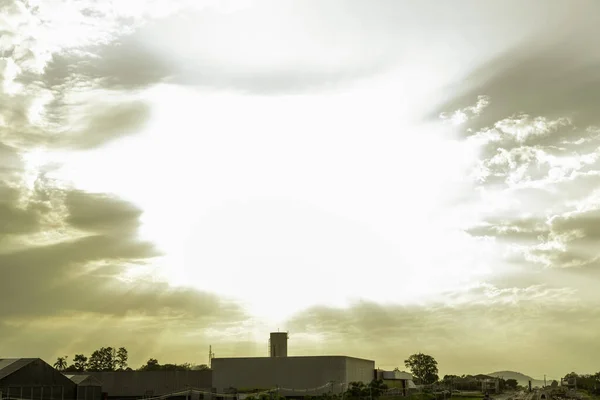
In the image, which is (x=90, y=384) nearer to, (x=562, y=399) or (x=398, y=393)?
(x=398, y=393)

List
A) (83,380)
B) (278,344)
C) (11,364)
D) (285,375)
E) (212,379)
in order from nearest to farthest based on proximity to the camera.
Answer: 1. (11,364)
2. (83,380)
3. (285,375)
4. (212,379)
5. (278,344)

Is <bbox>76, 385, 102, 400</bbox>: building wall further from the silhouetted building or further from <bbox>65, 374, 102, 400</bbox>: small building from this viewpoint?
the silhouetted building

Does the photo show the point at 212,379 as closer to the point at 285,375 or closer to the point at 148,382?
the point at 285,375

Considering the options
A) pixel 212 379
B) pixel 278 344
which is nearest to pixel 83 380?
pixel 212 379

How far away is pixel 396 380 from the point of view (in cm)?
15350

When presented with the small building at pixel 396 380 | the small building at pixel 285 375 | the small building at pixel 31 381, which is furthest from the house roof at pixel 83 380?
the small building at pixel 396 380

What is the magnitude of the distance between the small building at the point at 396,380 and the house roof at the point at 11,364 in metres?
72.9

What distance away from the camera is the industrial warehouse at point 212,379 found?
84.8 meters

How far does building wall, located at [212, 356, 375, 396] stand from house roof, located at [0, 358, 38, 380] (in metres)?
37.7

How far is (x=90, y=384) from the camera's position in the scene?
10194cm

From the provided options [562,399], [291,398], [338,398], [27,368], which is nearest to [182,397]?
[291,398]

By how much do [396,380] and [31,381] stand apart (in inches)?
3451

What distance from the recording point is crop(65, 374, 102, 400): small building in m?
96.9

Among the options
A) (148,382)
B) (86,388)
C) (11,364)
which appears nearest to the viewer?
(11,364)
